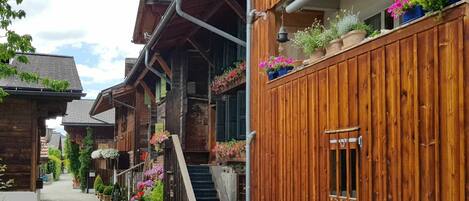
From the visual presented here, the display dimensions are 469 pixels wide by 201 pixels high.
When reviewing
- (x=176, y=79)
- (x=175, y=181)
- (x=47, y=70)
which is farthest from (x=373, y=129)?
(x=47, y=70)

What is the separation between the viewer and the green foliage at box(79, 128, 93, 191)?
3862 cm

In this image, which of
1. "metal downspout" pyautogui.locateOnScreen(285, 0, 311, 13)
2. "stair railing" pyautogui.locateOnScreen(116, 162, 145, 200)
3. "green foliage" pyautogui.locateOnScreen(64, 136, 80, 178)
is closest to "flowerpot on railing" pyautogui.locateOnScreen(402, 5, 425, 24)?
"metal downspout" pyautogui.locateOnScreen(285, 0, 311, 13)

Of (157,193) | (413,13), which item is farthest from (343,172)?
(157,193)

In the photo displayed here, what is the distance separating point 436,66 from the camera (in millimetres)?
5434

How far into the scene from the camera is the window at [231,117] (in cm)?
1421

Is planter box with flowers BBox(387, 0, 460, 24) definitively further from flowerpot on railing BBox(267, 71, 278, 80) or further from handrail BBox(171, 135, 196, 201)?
handrail BBox(171, 135, 196, 201)

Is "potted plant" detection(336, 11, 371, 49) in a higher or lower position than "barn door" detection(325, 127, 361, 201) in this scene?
higher

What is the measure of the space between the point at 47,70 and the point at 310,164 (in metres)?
14.1

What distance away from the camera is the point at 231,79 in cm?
1381

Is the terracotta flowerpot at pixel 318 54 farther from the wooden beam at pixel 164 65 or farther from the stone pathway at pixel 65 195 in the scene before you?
the stone pathway at pixel 65 195

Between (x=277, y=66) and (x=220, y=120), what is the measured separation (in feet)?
22.0

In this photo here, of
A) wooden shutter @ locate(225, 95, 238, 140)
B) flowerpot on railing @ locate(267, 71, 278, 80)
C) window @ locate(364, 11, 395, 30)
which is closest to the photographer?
window @ locate(364, 11, 395, 30)

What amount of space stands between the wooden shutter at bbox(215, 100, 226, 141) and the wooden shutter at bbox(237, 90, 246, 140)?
1.67m

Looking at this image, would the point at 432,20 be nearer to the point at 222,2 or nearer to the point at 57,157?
the point at 222,2
